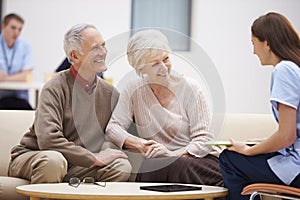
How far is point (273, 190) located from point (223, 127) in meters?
0.94

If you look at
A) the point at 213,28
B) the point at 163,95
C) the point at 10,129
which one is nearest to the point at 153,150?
the point at 163,95

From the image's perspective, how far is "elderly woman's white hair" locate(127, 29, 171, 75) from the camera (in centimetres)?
297

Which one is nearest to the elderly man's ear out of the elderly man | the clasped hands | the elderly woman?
the elderly man

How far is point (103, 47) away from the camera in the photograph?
10.1 ft

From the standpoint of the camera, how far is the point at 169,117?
120 inches

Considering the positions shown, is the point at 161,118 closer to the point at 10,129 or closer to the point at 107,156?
the point at 107,156

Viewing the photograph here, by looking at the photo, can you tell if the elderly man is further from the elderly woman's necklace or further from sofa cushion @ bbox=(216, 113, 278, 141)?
sofa cushion @ bbox=(216, 113, 278, 141)

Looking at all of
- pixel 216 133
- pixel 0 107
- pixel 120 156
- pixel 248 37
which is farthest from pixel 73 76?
pixel 248 37

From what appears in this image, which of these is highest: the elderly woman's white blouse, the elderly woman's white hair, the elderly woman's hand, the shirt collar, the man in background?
the elderly woman's white hair

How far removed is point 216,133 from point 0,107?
11.4 feet

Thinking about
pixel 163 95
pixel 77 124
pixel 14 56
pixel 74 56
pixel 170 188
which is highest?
pixel 74 56

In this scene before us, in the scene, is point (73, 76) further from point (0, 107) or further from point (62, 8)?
point (62, 8)

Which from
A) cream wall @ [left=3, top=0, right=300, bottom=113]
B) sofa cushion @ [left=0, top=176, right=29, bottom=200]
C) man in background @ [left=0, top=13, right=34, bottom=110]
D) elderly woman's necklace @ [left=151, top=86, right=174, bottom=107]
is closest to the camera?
sofa cushion @ [left=0, top=176, right=29, bottom=200]

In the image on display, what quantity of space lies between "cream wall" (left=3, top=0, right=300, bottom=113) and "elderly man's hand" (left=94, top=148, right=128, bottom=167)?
4814 millimetres
